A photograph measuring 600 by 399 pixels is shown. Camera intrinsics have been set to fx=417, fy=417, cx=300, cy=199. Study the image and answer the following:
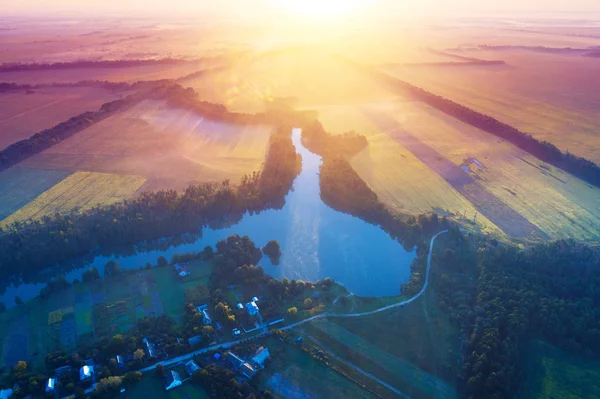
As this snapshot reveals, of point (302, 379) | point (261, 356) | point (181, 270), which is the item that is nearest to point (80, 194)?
point (181, 270)

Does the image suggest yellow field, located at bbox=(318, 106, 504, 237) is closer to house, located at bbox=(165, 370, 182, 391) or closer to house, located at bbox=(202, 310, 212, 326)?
house, located at bbox=(202, 310, 212, 326)

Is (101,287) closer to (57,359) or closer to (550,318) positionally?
(57,359)

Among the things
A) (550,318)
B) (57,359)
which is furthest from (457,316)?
(57,359)

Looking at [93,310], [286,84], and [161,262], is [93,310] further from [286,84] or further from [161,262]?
[286,84]

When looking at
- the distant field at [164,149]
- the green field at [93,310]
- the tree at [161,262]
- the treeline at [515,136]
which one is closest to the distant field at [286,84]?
the treeline at [515,136]

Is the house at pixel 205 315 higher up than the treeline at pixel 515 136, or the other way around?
the treeline at pixel 515 136

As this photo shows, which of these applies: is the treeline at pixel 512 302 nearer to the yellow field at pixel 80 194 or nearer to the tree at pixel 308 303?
the tree at pixel 308 303
